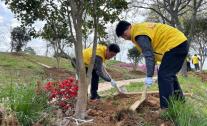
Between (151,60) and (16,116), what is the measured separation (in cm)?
228

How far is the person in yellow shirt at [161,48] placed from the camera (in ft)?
23.4

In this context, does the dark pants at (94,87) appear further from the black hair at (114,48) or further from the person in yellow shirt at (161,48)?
the person in yellow shirt at (161,48)

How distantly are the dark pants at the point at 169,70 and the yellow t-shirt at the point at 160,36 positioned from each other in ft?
0.27

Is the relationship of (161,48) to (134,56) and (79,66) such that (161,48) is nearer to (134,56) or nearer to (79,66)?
(79,66)

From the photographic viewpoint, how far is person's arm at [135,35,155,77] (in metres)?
7.09

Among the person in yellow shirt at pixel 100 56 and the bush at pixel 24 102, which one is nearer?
the bush at pixel 24 102

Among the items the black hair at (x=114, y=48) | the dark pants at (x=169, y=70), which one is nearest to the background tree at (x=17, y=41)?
the black hair at (x=114, y=48)

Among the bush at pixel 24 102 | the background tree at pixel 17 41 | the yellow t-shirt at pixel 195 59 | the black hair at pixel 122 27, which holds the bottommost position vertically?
the bush at pixel 24 102

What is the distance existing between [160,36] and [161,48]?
0.18 m

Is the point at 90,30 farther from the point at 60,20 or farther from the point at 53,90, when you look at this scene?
the point at 53,90

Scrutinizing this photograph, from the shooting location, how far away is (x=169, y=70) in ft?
23.7

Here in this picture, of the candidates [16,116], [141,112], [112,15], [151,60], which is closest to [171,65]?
[151,60]

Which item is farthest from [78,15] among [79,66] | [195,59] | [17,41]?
[195,59]

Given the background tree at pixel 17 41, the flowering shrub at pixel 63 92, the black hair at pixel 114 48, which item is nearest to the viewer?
the flowering shrub at pixel 63 92
